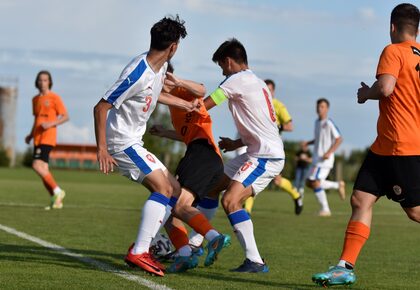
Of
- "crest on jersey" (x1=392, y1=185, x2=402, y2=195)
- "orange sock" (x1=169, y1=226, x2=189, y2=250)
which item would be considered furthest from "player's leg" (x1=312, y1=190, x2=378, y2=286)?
"orange sock" (x1=169, y1=226, x2=189, y2=250)

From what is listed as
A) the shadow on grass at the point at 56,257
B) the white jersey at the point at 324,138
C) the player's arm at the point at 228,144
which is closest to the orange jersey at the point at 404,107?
the player's arm at the point at 228,144

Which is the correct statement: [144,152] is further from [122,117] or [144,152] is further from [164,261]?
[164,261]

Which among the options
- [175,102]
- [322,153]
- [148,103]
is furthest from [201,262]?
[322,153]

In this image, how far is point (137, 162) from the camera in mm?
8398

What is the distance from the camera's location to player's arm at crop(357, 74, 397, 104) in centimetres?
743

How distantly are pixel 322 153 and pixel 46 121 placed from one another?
20.8 feet

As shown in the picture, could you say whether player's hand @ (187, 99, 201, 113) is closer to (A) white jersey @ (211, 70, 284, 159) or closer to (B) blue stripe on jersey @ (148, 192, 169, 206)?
(A) white jersey @ (211, 70, 284, 159)

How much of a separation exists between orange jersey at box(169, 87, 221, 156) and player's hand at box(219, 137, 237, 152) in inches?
5.3

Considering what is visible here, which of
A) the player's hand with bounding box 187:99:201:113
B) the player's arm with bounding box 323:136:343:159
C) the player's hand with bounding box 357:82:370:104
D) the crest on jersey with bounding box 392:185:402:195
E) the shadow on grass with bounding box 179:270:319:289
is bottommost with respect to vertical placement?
the player's arm with bounding box 323:136:343:159

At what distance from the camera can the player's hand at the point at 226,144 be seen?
32.3 ft

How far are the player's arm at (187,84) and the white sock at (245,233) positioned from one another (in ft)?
3.90

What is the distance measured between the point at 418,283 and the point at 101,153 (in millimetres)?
3133

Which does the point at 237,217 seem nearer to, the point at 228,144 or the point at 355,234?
the point at 228,144

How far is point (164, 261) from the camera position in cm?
984
